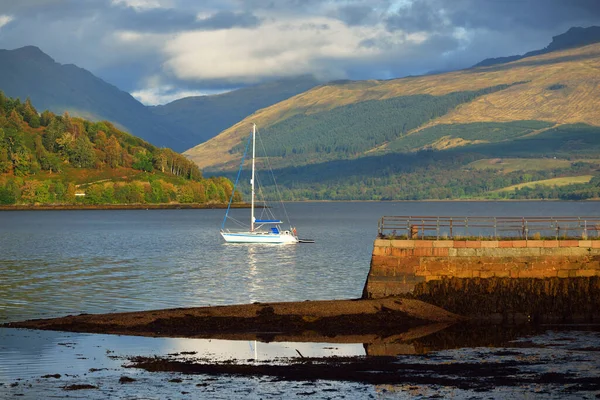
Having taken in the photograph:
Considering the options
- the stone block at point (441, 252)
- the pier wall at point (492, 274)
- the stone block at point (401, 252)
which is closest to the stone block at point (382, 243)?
the pier wall at point (492, 274)

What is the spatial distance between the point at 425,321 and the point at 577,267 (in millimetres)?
10043

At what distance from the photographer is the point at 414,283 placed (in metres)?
53.2

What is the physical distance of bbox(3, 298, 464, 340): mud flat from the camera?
47.6 meters

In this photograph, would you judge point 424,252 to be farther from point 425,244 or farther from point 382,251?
point 382,251

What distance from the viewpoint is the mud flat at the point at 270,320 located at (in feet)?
156

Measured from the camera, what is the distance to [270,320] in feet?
161

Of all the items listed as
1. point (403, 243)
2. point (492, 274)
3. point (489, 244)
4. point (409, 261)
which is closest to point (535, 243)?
point (489, 244)

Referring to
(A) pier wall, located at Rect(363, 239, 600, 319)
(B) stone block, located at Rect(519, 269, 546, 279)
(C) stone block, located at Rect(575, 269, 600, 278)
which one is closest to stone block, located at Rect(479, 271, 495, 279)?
(A) pier wall, located at Rect(363, 239, 600, 319)

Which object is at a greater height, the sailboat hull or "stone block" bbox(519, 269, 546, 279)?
"stone block" bbox(519, 269, 546, 279)

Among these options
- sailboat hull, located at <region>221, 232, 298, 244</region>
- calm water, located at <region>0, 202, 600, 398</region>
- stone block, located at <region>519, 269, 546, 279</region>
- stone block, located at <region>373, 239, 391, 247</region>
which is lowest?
Result: calm water, located at <region>0, 202, 600, 398</region>

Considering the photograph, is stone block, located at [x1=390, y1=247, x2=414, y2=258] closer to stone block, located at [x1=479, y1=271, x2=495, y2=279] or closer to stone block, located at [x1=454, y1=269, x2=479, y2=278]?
stone block, located at [x1=454, y1=269, x2=479, y2=278]

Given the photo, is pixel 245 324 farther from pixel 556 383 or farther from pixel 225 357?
pixel 556 383

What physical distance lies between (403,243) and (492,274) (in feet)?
17.6

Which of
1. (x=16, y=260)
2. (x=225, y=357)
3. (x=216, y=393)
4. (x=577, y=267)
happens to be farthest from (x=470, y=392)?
(x=16, y=260)
